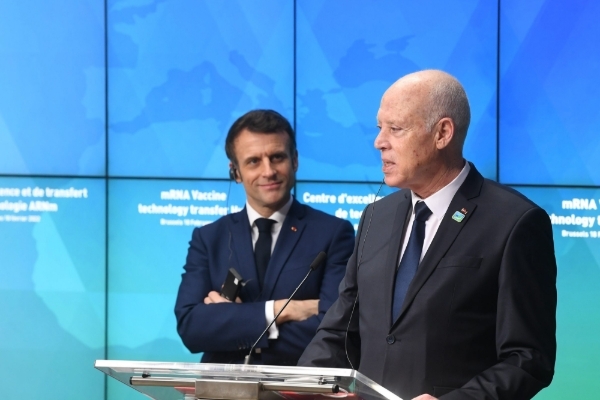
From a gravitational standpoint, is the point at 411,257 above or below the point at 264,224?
below

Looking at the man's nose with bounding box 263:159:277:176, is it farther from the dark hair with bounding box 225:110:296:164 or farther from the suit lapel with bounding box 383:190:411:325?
the suit lapel with bounding box 383:190:411:325

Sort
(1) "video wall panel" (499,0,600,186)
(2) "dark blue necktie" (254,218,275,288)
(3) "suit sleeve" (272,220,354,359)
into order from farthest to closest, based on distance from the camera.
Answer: (1) "video wall panel" (499,0,600,186)
(2) "dark blue necktie" (254,218,275,288)
(3) "suit sleeve" (272,220,354,359)

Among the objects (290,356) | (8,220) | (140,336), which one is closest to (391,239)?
(290,356)

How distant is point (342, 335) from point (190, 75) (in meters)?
2.70

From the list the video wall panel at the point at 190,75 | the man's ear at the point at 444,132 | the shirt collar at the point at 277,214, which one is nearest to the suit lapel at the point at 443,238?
the man's ear at the point at 444,132

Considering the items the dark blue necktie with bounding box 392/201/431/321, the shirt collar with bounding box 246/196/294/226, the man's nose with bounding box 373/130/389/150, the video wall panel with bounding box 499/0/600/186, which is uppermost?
the video wall panel with bounding box 499/0/600/186

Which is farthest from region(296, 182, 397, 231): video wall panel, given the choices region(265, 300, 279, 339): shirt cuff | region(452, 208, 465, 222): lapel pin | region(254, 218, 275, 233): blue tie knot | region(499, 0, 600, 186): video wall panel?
region(452, 208, 465, 222): lapel pin

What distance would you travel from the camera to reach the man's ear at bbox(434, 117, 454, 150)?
9.11 ft

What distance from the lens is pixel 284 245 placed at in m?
3.97

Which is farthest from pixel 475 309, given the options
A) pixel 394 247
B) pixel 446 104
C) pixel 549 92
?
pixel 549 92

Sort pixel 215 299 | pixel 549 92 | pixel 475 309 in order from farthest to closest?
pixel 549 92, pixel 215 299, pixel 475 309

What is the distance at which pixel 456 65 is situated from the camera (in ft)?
16.6

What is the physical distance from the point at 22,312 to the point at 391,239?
10.8ft

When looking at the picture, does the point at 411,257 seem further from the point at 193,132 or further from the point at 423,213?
the point at 193,132
